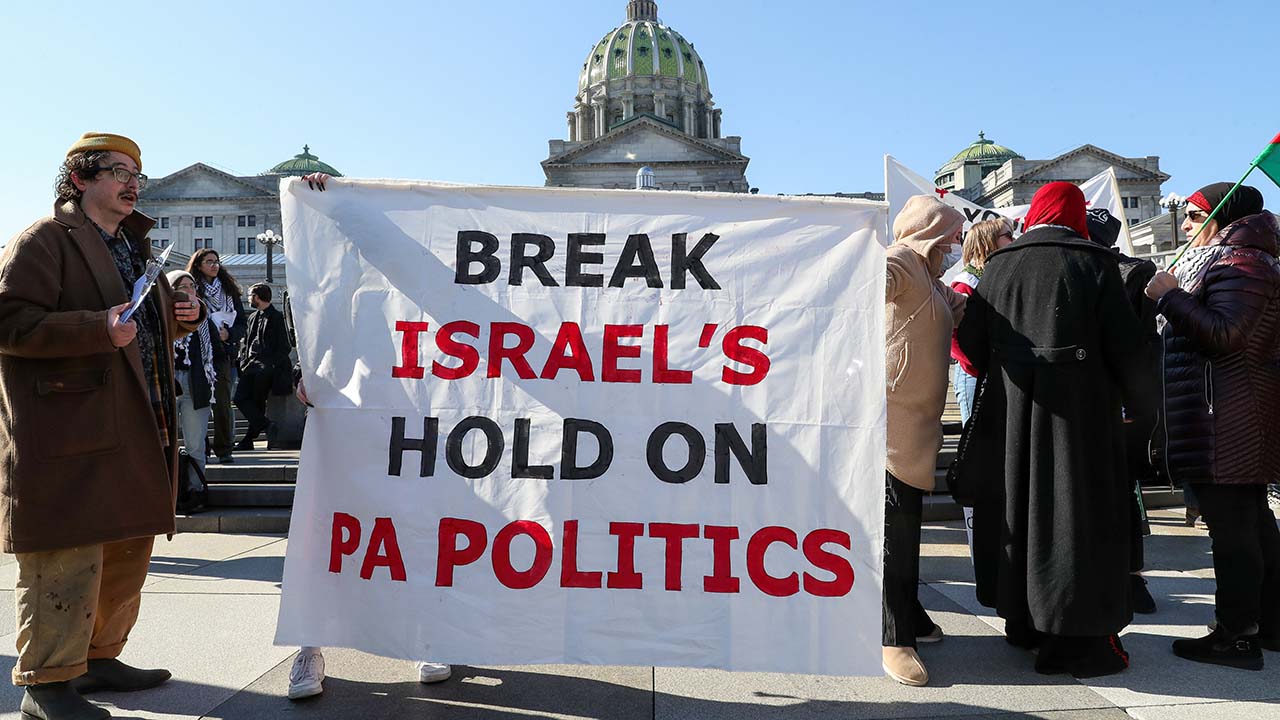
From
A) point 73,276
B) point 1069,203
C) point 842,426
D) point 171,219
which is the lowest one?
point 842,426

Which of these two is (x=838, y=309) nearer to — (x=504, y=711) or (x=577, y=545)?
(x=577, y=545)

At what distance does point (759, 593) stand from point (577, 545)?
59 centimetres

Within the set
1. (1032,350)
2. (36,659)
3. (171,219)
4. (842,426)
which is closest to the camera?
(36,659)

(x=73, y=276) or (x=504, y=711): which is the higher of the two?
(x=73, y=276)

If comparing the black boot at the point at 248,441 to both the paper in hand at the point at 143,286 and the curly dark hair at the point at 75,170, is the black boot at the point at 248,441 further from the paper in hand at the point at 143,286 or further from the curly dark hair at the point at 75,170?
the paper in hand at the point at 143,286

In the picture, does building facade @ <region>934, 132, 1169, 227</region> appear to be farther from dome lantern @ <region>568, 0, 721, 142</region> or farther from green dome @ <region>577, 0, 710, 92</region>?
green dome @ <region>577, 0, 710, 92</region>

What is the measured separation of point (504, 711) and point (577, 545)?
0.58m

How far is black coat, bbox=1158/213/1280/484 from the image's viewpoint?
329cm

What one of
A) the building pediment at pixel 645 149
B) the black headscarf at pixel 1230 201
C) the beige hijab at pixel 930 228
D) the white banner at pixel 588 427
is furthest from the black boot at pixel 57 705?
the building pediment at pixel 645 149

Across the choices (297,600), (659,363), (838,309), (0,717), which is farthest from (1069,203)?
(0,717)

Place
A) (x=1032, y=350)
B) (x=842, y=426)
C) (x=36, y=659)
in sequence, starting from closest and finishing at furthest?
(x=36, y=659) → (x=842, y=426) → (x=1032, y=350)

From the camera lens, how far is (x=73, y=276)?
9.50ft

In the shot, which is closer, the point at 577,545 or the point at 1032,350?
the point at 577,545

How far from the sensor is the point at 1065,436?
10.1ft
